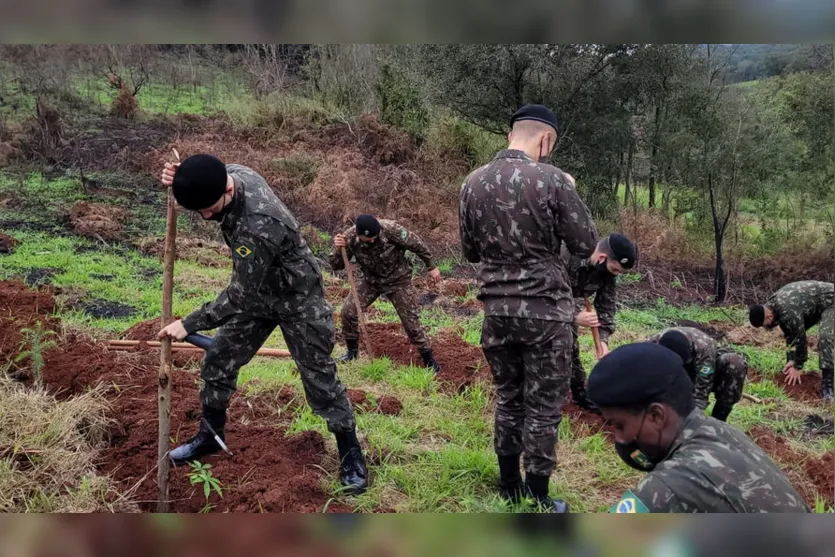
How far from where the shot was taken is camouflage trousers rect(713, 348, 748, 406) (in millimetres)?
3590

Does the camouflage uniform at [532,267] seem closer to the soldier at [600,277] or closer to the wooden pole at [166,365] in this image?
the soldier at [600,277]

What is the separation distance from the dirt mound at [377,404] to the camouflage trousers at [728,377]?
79.1 inches

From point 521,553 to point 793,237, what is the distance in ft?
24.8

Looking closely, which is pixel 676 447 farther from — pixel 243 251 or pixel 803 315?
pixel 803 315

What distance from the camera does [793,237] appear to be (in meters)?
7.77

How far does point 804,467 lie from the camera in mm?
3713

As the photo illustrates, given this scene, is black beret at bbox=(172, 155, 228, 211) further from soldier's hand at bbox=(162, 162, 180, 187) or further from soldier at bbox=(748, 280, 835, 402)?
soldier at bbox=(748, 280, 835, 402)

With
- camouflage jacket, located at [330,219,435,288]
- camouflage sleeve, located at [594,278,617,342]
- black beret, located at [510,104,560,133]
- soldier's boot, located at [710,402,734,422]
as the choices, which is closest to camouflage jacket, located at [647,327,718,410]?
soldier's boot, located at [710,402,734,422]

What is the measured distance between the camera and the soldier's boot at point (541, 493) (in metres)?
2.87

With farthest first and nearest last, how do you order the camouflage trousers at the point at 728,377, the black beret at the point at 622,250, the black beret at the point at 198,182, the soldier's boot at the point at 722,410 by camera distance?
1. the black beret at the point at 622,250
2. the soldier's boot at the point at 722,410
3. the camouflage trousers at the point at 728,377
4. the black beret at the point at 198,182

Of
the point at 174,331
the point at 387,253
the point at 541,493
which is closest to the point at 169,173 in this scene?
the point at 174,331

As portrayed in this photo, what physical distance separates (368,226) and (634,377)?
11.2 ft

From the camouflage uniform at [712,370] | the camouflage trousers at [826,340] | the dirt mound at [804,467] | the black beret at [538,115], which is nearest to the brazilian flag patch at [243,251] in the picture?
the black beret at [538,115]

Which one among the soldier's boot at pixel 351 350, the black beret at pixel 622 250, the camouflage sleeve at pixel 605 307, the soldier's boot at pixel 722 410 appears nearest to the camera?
the soldier's boot at pixel 722 410
